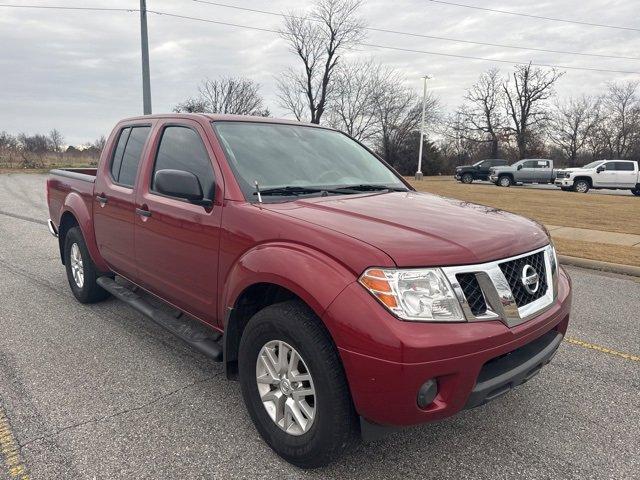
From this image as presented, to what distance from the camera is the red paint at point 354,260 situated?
6.80 ft

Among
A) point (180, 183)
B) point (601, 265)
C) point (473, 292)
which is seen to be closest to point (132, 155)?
point (180, 183)

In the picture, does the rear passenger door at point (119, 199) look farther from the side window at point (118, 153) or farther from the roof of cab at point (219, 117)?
the roof of cab at point (219, 117)

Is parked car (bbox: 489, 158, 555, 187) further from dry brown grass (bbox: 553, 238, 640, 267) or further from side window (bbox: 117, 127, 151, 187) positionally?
side window (bbox: 117, 127, 151, 187)

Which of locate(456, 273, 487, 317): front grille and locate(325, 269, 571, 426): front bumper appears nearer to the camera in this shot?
locate(325, 269, 571, 426): front bumper

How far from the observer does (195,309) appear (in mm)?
3264

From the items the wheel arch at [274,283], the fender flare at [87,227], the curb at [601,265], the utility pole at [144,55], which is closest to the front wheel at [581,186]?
the curb at [601,265]

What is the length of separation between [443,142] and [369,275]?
59272 millimetres

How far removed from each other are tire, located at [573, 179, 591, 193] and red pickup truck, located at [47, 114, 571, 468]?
26663 mm

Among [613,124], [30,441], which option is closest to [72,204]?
[30,441]

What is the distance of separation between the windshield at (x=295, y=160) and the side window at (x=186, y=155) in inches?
6.9

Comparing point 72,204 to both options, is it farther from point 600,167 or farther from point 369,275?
point 600,167

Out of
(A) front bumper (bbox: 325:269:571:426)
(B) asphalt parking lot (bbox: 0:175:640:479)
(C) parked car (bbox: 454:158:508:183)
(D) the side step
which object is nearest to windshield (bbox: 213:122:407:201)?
(D) the side step

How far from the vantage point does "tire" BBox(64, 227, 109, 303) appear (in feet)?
15.8

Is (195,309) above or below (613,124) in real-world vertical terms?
below
